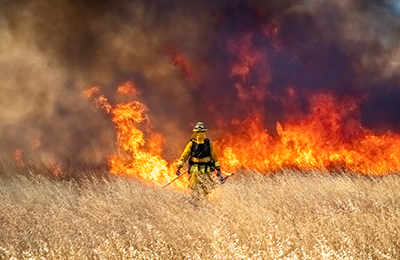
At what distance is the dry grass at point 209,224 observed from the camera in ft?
14.0

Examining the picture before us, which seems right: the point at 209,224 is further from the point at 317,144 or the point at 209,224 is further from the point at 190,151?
the point at 317,144

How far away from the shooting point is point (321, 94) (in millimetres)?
16250

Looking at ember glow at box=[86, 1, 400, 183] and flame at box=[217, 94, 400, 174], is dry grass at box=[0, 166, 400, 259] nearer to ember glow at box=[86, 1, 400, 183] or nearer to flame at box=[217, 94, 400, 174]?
ember glow at box=[86, 1, 400, 183]

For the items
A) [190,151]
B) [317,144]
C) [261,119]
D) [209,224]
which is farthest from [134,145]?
[209,224]

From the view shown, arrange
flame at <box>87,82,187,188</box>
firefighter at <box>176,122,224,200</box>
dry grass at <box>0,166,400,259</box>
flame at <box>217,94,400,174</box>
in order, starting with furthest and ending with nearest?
flame at <box>217,94,400,174</box> < flame at <box>87,82,187,188</box> < firefighter at <box>176,122,224,200</box> < dry grass at <box>0,166,400,259</box>

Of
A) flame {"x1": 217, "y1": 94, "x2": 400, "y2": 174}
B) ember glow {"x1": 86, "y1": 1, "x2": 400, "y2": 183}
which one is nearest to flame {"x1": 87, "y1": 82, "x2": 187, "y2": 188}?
ember glow {"x1": 86, "y1": 1, "x2": 400, "y2": 183}

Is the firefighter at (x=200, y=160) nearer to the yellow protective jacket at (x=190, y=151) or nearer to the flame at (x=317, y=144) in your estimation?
the yellow protective jacket at (x=190, y=151)

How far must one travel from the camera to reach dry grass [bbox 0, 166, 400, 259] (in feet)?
14.0

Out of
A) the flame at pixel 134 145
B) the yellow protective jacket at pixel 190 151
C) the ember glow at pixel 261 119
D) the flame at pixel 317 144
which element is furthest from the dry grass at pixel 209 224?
the flame at pixel 317 144

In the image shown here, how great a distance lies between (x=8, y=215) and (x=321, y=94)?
13.2m

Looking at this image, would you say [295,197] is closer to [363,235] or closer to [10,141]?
[363,235]

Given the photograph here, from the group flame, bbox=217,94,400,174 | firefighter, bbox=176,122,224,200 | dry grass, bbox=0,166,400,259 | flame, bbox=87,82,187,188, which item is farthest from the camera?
flame, bbox=217,94,400,174

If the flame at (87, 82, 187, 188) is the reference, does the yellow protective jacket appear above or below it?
below

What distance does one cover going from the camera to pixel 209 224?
203 inches
